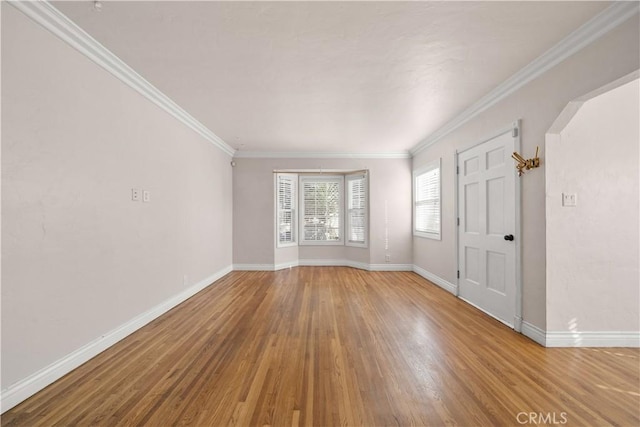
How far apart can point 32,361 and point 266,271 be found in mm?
4414

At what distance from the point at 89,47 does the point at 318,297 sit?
12.1ft

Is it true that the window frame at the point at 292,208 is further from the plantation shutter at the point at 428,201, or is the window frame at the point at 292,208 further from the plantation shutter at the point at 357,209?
the plantation shutter at the point at 428,201

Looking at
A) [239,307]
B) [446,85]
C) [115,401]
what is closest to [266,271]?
[239,307]

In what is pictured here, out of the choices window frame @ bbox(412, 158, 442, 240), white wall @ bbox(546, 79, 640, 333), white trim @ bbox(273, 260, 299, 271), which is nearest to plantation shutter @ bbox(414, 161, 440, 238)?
window frame @ bbox(412, 158, 442, 240)

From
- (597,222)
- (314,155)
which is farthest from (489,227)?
(314,155)

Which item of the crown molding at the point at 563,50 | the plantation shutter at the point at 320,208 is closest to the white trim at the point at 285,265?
the plantation shutter at the point at 320,208

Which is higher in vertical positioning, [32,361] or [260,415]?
[32,361]

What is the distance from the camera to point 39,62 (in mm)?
2006

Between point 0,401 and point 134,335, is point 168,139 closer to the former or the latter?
point 134,335

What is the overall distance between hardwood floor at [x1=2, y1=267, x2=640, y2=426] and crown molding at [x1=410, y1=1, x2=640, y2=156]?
2.50m

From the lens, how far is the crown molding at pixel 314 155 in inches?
249

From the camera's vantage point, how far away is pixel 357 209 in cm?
678

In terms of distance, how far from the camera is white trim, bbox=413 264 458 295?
14.5 ft

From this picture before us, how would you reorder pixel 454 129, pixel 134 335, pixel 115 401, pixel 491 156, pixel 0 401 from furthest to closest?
pixel 454 129 → pixel 491 156 → pixel 134 335 → pixel 115 401 → pixel 0 401
